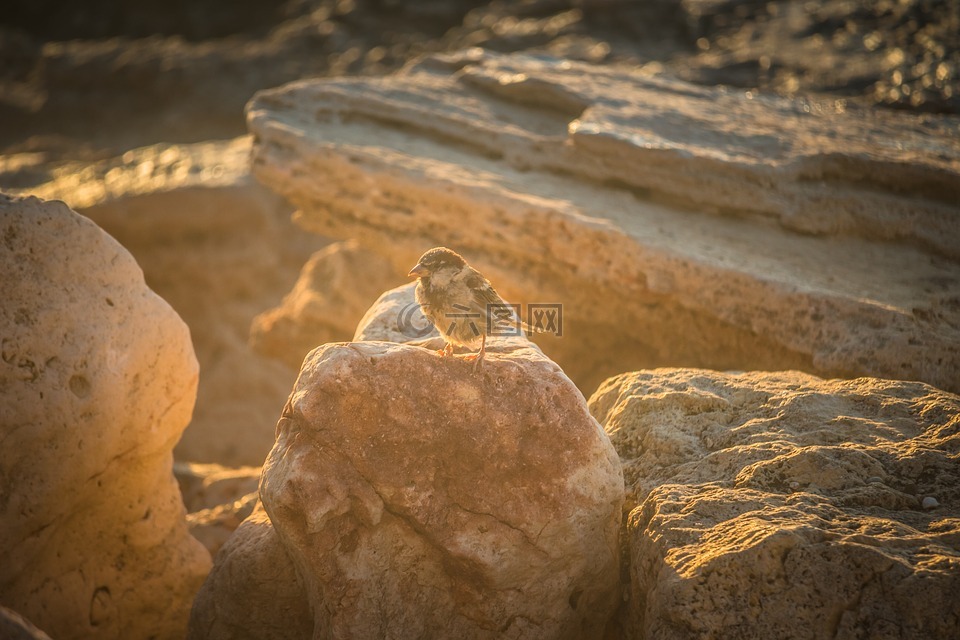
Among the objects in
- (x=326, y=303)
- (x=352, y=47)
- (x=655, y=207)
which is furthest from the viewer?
(x=352, y=47)

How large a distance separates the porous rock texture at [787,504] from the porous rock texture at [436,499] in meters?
0.44

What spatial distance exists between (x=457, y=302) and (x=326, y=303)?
4455 mm

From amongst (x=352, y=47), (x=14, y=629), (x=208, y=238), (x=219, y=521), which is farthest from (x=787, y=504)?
(x=352, y=47)

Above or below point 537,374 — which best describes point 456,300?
above

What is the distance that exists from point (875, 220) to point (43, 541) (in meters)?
6.18

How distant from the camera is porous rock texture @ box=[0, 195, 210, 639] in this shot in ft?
14.5

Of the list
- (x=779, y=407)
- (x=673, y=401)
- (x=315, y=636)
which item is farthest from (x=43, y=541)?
(x=779, y=407)

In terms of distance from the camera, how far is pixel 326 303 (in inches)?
338

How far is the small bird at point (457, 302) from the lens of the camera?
14.3 ft

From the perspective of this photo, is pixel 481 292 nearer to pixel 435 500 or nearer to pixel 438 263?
pixel 438 263

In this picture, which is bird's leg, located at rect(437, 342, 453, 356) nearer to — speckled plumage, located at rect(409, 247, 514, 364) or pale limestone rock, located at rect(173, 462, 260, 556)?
speckled plumage, located at rect(409, 247, 514, 364)

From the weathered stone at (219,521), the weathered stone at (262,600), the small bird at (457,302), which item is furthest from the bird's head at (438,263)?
the weathered stone at (219,521)

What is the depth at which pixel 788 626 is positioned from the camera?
3359mm

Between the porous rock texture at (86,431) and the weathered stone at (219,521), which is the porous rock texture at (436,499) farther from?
the weathered stone at (219,521)
